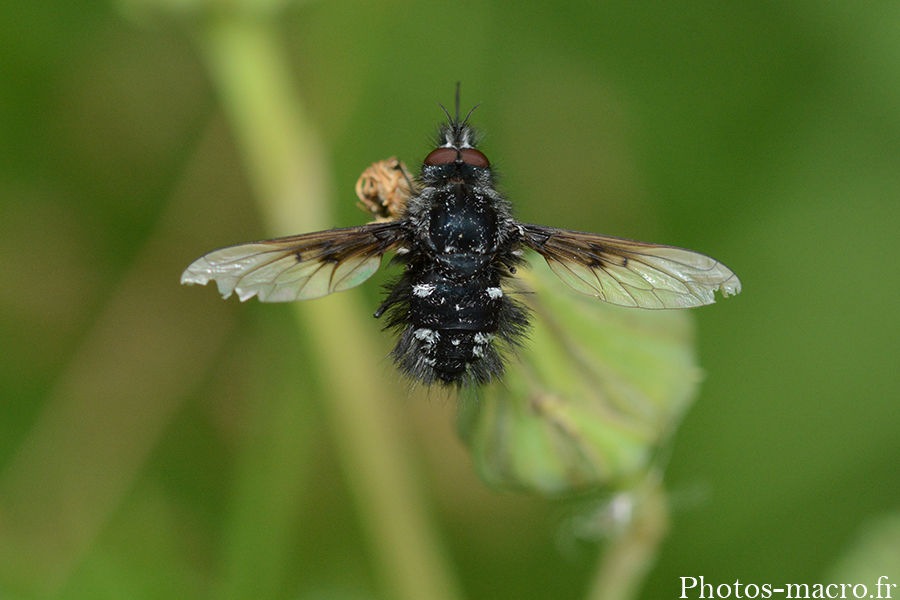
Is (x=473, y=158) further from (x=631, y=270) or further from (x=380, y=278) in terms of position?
(x=380, y=278)

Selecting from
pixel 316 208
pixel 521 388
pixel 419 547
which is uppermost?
pixel 316 208

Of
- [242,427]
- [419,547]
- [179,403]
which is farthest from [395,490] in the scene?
[179,403]

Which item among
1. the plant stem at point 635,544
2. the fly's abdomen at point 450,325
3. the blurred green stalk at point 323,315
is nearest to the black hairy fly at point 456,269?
the fly's abdomen at point 450,325

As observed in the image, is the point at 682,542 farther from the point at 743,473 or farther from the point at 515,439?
the point at 515,439

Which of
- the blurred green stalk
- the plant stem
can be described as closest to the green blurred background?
the blurred green stalk

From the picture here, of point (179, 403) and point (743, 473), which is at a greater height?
point (743, 473)

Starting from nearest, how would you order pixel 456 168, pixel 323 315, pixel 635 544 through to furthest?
pixel 456 168
pixel 635 544
pixel 323 315

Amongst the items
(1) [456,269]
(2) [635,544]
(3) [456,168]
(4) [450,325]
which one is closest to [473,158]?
(3) [456,168]
